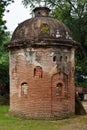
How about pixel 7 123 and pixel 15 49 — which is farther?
pixel 15 49

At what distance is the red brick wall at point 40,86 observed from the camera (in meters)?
19.7

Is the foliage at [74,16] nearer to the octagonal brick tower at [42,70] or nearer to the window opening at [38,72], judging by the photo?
the octagonal brick tower at [42,70]

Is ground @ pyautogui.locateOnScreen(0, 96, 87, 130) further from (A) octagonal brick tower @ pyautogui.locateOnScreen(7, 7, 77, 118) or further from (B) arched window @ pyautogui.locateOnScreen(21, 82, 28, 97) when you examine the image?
(B) arched window @ pyautogui.locateOnScreen(21, 82, 28, 97)

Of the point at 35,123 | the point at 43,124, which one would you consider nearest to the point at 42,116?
the point at 35,123

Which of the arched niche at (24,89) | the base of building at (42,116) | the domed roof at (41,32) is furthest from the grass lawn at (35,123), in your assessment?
the domed roof at (41,32)

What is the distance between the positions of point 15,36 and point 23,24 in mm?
862

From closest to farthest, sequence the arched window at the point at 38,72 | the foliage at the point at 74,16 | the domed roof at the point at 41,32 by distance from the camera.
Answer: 1. the arched window at the point at 38,72
2. the domed roof at the point at 41,32
3. the foliage at the point at 74,16

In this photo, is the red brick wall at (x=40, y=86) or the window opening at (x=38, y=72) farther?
the window opening at (x=38, y=72)

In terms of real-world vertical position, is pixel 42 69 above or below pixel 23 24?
below

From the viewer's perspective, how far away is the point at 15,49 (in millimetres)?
20750

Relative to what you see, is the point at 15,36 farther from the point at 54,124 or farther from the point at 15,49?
the point at 54,124

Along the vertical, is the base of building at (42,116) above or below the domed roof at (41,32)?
below

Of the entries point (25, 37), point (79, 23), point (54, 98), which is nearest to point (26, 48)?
point (25, 37)

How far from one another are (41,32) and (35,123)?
16.9 feet
